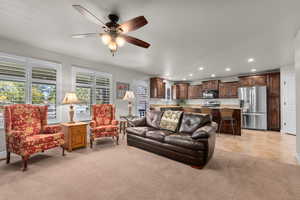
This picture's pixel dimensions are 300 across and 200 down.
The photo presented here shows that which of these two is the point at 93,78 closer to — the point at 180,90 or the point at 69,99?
the point at 69,99

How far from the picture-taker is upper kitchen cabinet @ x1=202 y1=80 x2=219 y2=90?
7387 mm

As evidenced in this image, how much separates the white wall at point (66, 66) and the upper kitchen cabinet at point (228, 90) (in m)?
4.40

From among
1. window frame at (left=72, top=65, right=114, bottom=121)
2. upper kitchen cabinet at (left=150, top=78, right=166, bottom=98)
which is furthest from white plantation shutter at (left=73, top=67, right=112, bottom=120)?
upper kitchen cabinet at (left=150, top=78, right=166, bottom=98)

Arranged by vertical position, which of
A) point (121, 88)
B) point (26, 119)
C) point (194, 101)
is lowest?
point (26, 119)

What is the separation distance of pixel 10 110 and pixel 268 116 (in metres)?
8.22

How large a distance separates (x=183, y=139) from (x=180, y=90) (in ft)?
20.8

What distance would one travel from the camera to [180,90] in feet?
28.7

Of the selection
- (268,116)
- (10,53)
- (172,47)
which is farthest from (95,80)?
(268,116)

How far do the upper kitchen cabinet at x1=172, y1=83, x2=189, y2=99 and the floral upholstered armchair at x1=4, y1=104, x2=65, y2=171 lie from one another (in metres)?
6.81

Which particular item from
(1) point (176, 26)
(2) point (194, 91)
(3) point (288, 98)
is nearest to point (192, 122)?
(1) point (176, 26)

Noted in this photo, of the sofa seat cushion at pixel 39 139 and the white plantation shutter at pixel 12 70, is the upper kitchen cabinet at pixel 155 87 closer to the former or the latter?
the sofa seat cushion at pixel 39 139

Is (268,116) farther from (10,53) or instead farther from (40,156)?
(10,53)

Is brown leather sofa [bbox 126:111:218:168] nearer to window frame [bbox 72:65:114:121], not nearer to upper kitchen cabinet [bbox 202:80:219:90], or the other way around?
window frame [bbox 72:65:114:121]

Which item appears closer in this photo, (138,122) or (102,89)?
(138,122)
